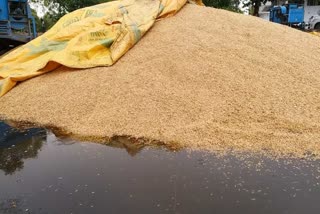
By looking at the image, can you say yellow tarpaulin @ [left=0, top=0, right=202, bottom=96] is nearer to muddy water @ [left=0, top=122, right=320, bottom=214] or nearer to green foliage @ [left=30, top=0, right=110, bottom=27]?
muddy water @ [left=0, top=122, right=320, bottom=214]

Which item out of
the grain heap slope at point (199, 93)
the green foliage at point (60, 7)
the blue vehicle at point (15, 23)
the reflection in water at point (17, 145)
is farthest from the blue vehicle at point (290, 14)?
the reflection in water at point (17, 145)

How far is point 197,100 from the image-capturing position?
3.64m

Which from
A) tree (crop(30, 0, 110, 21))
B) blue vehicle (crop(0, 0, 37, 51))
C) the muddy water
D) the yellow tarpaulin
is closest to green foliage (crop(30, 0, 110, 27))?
tree (crop(30, 0, 110, 21))

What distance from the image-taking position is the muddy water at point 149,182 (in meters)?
2.17

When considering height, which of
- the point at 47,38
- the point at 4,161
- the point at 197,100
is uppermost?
the point at 47,38

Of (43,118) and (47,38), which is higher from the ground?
(47,38)

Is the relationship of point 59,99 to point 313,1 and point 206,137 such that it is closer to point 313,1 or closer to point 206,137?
point 206,137

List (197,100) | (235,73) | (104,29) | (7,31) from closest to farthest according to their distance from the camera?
1. (197,100)
2. (235,73)
3. (104,29)
4. (7,31)

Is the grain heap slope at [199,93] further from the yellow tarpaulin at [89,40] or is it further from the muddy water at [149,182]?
the muddy water at [149,182]

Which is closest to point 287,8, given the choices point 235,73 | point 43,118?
point 235,73

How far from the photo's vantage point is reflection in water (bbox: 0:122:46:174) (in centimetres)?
288

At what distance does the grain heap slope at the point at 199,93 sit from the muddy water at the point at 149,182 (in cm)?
27

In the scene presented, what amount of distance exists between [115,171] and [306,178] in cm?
132

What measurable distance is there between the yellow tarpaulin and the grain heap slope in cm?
15
